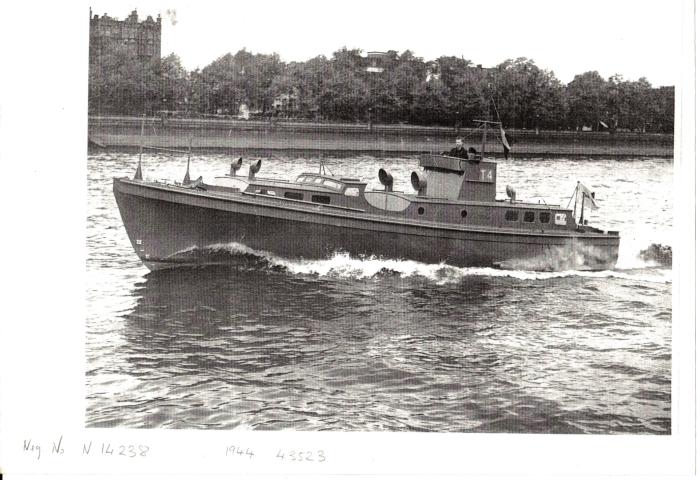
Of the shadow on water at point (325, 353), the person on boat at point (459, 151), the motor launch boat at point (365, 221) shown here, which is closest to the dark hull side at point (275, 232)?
the motor launch boat at point (365, 221)

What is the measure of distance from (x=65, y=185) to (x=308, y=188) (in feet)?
27.8

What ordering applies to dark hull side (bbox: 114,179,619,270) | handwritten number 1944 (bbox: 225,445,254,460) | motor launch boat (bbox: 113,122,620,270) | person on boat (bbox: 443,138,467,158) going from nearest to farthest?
handwritten number 1944 (bbox: 225,445,254,460), dark hull side (bbox: 114,179,619,270), motor launch boat (bbox: 113,122,620,270), person on boat (bbox: 443,138,467,158)

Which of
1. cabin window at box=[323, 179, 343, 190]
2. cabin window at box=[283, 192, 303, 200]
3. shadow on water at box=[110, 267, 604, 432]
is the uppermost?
cabin window at box=[323, 179, 343, 190]

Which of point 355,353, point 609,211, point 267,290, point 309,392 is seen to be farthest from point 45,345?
point 609,211

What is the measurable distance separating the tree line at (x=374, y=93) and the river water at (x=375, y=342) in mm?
1606

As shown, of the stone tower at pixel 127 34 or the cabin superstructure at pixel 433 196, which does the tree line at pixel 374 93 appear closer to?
the stone tower at pixel 127 34

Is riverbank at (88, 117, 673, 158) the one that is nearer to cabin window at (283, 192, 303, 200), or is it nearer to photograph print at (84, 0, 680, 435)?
photograph print at (84, 0, 680, 435)

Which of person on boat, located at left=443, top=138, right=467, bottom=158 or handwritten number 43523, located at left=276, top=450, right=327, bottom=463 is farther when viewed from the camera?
person on boat, located at left=443, top=138, right=467, bottom=158

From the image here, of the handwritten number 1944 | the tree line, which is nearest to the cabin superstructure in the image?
the tree line

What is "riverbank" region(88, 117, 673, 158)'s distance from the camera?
22.9 m

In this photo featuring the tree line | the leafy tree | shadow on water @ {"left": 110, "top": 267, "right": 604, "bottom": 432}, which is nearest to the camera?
shadow on water @ {"left": 110, "top": 267, "right": 604, "bottom": 432}

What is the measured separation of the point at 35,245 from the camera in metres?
10.9

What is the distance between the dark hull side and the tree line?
7.93 ft

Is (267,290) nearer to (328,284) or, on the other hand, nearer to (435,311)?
(328,284)
